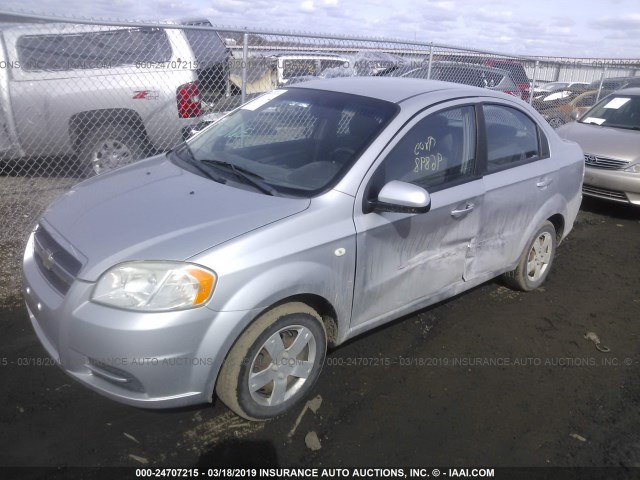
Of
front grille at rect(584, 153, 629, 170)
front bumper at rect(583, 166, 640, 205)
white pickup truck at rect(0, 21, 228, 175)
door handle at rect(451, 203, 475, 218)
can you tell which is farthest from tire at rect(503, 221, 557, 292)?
white pickup truck at rect(0, 21, 228, 175)

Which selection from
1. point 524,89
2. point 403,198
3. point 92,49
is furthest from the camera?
point 524,89

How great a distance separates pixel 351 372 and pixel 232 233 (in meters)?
1.35

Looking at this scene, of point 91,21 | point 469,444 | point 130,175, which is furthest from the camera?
point 91,21

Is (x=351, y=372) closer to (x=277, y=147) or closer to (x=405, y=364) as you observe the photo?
(x=405, y=364)

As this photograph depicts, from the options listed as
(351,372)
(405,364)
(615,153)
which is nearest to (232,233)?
(351,372)

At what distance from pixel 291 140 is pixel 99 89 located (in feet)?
11.2

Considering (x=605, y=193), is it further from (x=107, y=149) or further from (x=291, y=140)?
(x=107, y=149)

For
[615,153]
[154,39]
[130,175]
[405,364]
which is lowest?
[405,364]

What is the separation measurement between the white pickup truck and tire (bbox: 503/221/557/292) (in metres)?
3.88

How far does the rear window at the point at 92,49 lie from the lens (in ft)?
18.7

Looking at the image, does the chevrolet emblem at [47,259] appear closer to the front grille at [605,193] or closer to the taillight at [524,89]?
the front grille at [605,193]

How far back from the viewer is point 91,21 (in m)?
4.54

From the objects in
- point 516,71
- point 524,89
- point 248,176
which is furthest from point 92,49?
point 524,89

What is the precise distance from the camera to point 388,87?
147 inches
